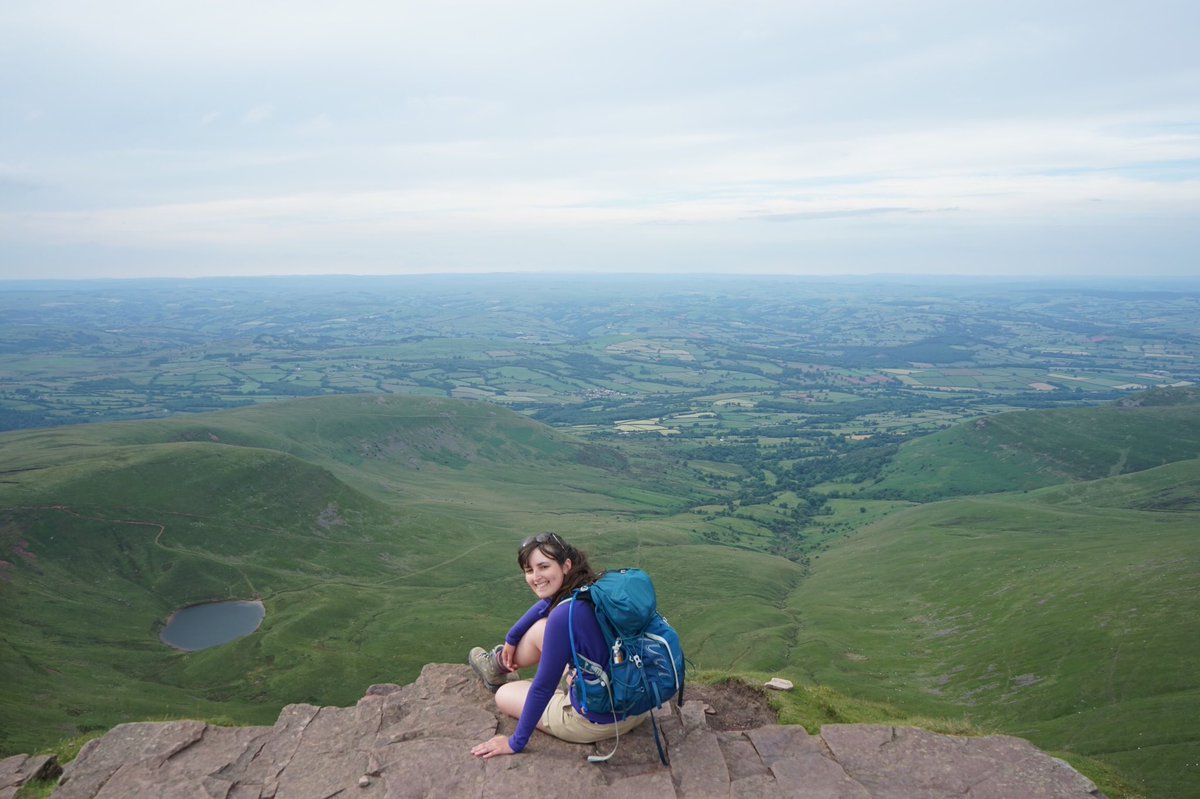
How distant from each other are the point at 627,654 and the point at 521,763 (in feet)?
11.4

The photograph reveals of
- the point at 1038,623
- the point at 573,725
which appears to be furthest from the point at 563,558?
the point at 1038,623

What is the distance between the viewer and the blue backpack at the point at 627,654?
13539 mm

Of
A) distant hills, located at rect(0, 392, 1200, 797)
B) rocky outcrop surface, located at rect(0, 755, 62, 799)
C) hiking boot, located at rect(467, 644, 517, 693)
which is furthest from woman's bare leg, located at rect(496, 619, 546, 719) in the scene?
distant hills, located at rect(0, 392, 1200, 797)

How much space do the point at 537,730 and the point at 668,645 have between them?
417 cm

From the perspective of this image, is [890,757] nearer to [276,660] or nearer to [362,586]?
[276,660]

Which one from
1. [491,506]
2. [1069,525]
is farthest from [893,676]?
[491,506]

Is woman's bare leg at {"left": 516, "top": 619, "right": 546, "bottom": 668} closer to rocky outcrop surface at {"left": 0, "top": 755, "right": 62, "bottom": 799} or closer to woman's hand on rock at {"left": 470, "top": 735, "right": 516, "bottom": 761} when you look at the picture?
woman's hand on rock at {"left": 470, "top": 735, "right": 516, "bottom": 761}

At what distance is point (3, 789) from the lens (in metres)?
16.2

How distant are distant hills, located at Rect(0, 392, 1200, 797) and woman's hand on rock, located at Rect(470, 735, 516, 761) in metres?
34.9

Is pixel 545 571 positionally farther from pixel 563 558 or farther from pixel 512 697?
pixel 512 697

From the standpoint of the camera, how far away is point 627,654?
13898 millimetres

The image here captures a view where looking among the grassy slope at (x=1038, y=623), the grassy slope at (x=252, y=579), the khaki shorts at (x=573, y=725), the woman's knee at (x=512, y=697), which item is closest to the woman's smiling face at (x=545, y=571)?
the khaki shorts at (x=573, y=725)

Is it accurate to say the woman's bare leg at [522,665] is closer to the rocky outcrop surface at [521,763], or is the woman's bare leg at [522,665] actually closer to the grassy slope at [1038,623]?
the rocky outcrop surface at [521,763]

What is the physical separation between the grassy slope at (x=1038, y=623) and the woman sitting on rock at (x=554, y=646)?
112 ft
